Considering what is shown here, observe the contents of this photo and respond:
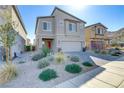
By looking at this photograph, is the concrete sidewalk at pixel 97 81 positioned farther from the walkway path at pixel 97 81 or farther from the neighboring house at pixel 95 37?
the neighboring house at pixel 95 37

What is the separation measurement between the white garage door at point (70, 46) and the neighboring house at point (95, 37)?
821mm

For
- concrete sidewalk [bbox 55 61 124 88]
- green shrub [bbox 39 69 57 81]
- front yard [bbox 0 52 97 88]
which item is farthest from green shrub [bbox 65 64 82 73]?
green shrub [bbox 39 69 57 81]

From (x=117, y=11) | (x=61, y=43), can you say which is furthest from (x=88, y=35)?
(x=117, y=11)

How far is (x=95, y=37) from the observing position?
32.7 ft

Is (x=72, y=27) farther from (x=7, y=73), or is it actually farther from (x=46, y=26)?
(x=7, y=73)

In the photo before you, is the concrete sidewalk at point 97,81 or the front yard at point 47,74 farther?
the front yard at point 47,74

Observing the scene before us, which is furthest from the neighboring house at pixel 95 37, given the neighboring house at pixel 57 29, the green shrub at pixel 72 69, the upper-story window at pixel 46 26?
the green shrub at pixel 72 69

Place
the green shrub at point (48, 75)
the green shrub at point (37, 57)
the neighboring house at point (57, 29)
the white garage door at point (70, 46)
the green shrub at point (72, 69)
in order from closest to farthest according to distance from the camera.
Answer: the green shrub at point (48, 75) → the green shrub at point (72, 69) → the green shrub at point (37, 57) → the white garage door at point (70, 46) → the neighboring house at point (57, 29)

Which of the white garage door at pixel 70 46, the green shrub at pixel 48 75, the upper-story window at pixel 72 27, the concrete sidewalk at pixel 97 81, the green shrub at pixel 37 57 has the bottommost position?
the concrete sidewalk at pixel 97 81

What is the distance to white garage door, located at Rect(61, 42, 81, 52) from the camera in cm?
897

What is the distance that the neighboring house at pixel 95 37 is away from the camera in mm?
9591
